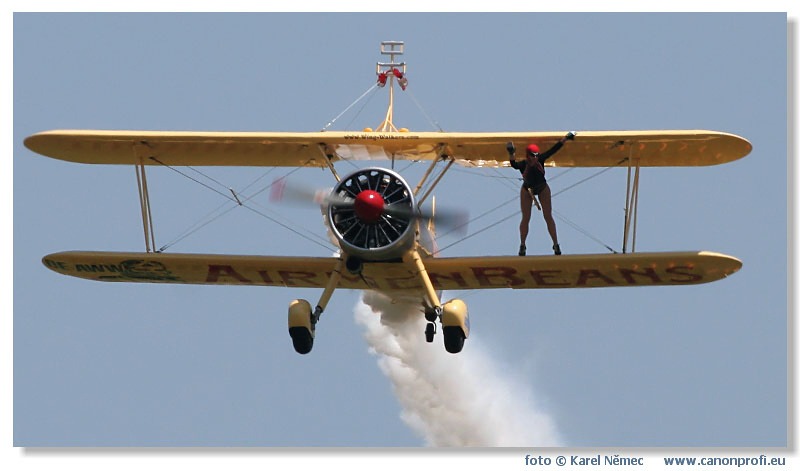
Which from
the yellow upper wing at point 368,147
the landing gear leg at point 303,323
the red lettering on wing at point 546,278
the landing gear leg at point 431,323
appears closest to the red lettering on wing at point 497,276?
the red lettering on wing at point 546,278

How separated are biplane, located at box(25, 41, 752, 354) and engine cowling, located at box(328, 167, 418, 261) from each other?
0.03 feet

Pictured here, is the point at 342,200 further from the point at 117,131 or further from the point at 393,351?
the point at 393,351

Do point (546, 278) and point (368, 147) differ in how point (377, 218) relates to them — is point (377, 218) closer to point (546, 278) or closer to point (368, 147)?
point (368, 147)

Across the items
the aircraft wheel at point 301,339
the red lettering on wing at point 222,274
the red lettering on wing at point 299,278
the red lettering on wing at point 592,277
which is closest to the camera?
the aircraft wheel at point 301,339

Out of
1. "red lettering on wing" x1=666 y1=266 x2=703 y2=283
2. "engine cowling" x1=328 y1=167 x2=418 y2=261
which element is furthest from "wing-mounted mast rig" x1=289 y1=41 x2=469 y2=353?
"red lettering on wing" x1=666 y1=266 x2=703 y2=283

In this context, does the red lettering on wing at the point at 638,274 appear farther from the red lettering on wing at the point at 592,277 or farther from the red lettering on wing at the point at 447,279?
the red lettering on wing at the point at 447,279

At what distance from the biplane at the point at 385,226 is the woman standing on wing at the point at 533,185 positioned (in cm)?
27

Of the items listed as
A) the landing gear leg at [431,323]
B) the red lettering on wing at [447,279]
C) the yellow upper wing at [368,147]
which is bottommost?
the landing gear leg at [431,323]

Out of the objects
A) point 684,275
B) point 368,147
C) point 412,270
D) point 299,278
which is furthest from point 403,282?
point 684,275

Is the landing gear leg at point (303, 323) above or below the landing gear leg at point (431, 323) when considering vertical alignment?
below

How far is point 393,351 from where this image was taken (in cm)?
2662

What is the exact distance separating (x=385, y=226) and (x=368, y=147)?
1488mm

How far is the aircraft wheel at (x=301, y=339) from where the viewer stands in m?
21.9

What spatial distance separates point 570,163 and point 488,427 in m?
3.94
